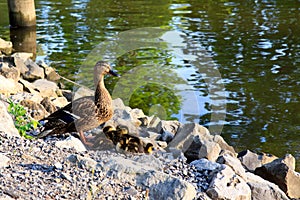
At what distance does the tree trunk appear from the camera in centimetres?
1574

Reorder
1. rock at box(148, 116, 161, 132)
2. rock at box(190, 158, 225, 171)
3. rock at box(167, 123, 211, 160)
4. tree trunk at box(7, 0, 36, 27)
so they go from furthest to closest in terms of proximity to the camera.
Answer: tree trunk at box(7, 0, 36, 27)
rock at box(148, 116, 161, 132)
rock at box(167, 123, 211, 160)
rock at box(190, 158, 225, 171)

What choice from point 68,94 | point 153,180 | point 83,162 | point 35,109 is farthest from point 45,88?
point 153,180

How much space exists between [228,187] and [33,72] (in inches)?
271

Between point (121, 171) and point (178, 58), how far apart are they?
8127mm

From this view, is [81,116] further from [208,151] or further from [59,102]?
[59,102]

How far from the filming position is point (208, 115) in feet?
32.7

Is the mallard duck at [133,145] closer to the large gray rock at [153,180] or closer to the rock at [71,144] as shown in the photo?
the rock at [71,144]

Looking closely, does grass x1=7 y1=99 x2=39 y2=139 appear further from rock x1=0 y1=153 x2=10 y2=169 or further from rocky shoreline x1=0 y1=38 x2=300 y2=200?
rock x1=0 y1=153 x2=10 y2=169

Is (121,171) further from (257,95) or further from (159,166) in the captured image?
(257,95)

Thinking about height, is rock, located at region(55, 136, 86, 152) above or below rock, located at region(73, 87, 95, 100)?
above

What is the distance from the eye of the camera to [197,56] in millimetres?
13383

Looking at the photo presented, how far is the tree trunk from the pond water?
44 centimetres

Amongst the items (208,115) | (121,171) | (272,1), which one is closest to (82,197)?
(121,171)

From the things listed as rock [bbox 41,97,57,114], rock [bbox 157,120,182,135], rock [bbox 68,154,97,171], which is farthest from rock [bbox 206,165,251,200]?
rock [bbox 41,97,57,114]
